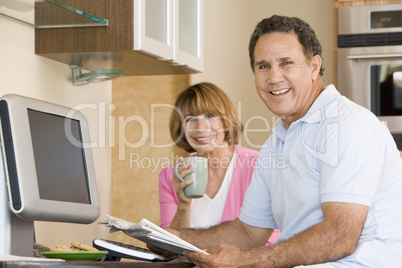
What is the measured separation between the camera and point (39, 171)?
4.52 feet

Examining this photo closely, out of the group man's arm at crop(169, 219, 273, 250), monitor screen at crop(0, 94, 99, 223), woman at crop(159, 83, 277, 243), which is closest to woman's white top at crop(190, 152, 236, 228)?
woman at crop(159, 83, 277, 243)

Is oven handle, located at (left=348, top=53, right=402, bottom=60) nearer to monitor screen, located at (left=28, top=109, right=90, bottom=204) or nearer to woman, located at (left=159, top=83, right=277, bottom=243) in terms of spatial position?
woman, located at (left=159, top=83, right=277, bottom=243)

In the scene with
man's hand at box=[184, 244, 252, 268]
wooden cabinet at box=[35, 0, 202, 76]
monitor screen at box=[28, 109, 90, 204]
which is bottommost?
man's hand at box=[184, 244, 252, 268]

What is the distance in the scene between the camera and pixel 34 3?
1980 mm

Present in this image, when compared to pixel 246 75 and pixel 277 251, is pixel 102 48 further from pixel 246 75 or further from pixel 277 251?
pixel 246 75

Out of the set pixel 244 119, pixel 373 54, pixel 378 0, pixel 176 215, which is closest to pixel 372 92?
pixel 373 54

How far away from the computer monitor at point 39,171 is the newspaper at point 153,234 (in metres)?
0.11

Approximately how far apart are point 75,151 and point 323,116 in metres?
0.65

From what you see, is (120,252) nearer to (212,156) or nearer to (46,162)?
(46,162)

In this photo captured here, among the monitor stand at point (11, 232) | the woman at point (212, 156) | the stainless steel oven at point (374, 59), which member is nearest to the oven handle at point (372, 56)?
the stainless steel oven at point (374, 59)

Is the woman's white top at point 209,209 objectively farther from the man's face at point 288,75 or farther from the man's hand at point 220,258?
the man's hand at point 220,258

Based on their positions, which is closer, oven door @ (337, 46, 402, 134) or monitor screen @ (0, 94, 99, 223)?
monitor screen @ (0, 94, 99, 223)

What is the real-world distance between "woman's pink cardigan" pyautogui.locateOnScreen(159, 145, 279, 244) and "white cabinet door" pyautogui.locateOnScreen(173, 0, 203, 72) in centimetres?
41

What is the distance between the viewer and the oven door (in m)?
3.33
